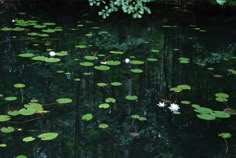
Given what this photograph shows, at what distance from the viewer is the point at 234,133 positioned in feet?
9.04

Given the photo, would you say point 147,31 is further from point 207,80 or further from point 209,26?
point 207,80

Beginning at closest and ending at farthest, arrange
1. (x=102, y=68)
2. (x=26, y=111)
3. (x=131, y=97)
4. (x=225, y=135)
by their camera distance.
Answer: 1. (x=225, y=135)
2. (x=26, y=111)
3. (x=131, y=97)
4. (x=102, y=68)

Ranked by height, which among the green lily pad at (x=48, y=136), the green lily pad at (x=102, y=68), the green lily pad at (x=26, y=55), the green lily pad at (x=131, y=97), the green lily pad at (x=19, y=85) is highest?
the green lily pad at (x=26, y=55)

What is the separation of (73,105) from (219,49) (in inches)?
103

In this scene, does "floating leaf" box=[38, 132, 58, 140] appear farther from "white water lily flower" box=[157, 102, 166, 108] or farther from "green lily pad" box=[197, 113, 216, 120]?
"green lily pad" box=[197, 113, 216, 120]

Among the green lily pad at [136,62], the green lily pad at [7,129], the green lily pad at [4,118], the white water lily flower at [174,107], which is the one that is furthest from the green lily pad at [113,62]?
the green lily pad at [7,129]

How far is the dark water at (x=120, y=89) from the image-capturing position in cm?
254

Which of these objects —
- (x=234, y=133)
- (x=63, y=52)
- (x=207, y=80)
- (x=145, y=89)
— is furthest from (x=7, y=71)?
(x=234, y=133)

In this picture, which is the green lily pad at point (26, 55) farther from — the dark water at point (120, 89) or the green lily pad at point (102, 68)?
the green lily pad at point (102, 68)

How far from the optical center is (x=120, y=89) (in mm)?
3383

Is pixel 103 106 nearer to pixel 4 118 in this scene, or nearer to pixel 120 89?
pixel 120 89

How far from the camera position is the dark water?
2543 millimetres

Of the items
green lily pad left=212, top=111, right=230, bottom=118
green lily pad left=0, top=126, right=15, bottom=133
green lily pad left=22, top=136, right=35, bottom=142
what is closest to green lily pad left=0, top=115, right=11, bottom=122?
green lily pad left=0, top=126, right=15, bottom=133

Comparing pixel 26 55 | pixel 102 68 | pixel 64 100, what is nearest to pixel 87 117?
pixel 64 100
